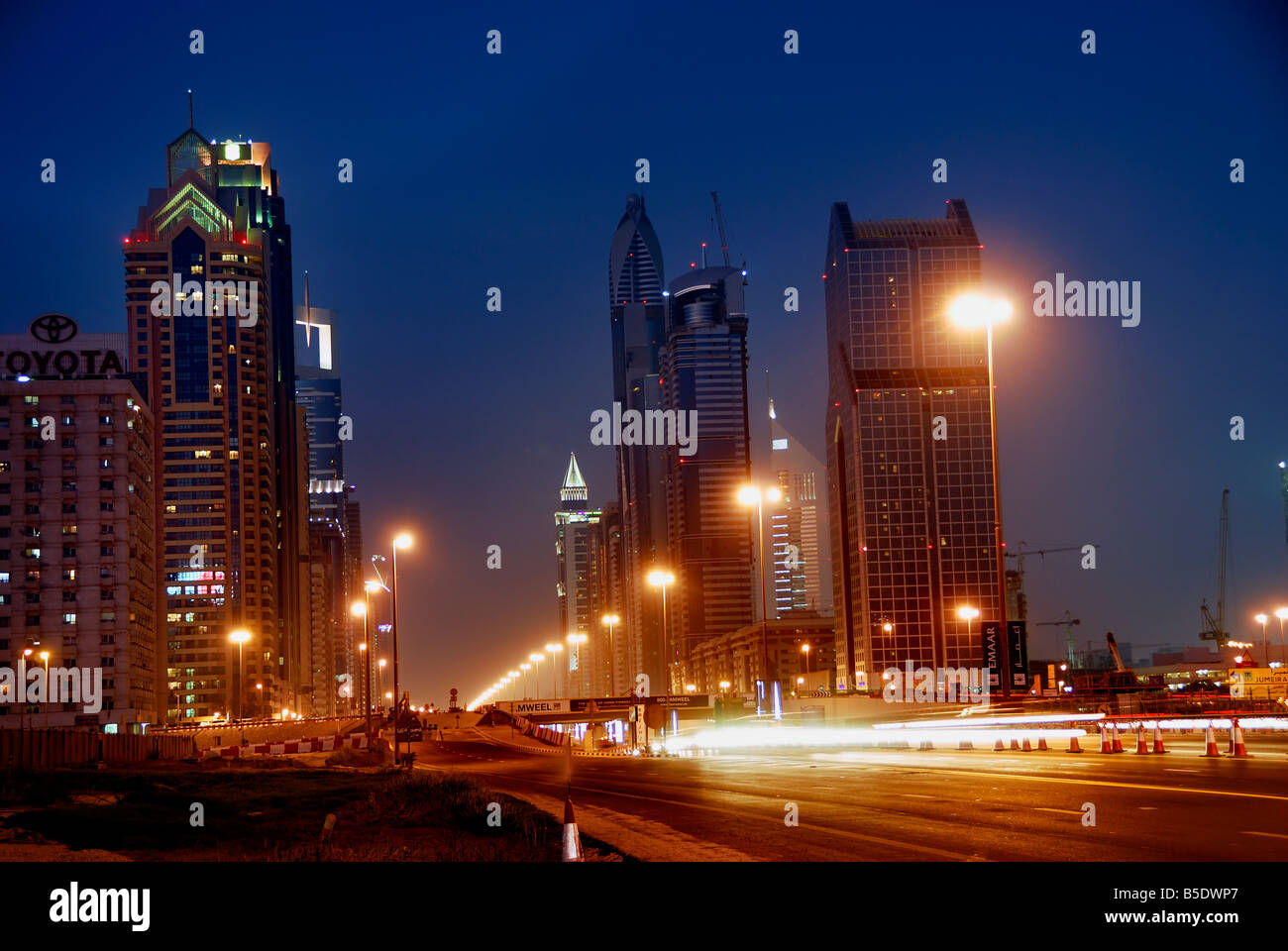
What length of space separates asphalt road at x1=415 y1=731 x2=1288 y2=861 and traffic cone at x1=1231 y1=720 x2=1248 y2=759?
573 millimetres

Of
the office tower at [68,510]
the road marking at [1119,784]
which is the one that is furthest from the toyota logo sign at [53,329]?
the road marking at [1119,784]

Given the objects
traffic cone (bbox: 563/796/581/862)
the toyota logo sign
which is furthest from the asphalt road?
the toyota logo sign

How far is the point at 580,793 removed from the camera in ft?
108

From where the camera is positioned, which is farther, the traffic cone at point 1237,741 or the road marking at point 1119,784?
the traffic cone at point 1237,741

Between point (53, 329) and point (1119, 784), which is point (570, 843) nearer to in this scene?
point (1119, 784)

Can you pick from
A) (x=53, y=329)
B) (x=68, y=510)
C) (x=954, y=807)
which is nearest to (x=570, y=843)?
(x=954, y=807)

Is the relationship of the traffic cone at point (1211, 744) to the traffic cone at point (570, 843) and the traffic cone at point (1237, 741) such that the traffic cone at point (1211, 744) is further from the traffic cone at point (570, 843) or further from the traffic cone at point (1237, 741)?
the traffic cone at point (570, 843)

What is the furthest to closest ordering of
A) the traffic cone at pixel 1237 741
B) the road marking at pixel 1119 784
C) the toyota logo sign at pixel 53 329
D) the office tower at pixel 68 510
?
1. the toyota logo sign at pixel 53 329
2. the office tower at pixel 68 510
3. the traffic cone at pixel 1237 741
4. the road marking at pixel 1119 784

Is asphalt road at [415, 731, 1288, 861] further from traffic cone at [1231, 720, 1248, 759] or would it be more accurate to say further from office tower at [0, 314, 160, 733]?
office tower at [0, 314, 160, 733]

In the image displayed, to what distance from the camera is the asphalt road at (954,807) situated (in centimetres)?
1672

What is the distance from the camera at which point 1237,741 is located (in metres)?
35.2

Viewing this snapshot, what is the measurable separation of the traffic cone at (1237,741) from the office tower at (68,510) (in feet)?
354

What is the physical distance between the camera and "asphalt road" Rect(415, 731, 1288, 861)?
54.9 ft
